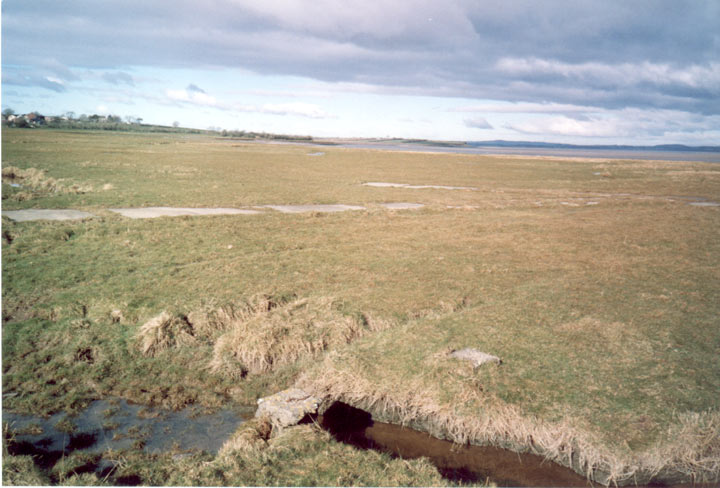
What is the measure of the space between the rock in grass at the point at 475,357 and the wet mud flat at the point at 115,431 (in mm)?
4708

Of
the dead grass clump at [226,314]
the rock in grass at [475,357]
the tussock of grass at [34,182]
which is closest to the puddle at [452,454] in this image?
the rock in grass at [475,357]

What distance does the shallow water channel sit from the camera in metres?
7.54

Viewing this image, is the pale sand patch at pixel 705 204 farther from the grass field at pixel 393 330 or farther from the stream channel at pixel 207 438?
the stream channel at pixel 207 438

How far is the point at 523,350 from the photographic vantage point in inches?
407

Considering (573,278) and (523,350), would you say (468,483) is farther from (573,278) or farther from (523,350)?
(573,278)

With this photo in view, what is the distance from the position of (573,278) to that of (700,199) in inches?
1322

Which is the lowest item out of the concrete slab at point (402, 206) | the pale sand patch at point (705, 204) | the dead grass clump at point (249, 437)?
the dead grass clump at point (249, 437)

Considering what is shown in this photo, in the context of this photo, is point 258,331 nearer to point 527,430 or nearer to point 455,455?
point 455,455

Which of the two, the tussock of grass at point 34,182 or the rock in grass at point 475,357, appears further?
the tussock of grass at point 34,182

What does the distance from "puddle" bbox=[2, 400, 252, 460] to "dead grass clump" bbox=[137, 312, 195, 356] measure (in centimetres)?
200

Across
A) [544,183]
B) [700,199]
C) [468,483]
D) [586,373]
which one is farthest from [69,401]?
[544,183]

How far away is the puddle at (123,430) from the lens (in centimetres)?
757

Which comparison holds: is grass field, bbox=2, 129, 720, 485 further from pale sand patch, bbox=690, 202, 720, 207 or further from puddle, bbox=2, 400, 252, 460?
pale sand patch, bbox=690, 202, 720, 207

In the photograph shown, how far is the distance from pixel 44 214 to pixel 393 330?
2142cm
